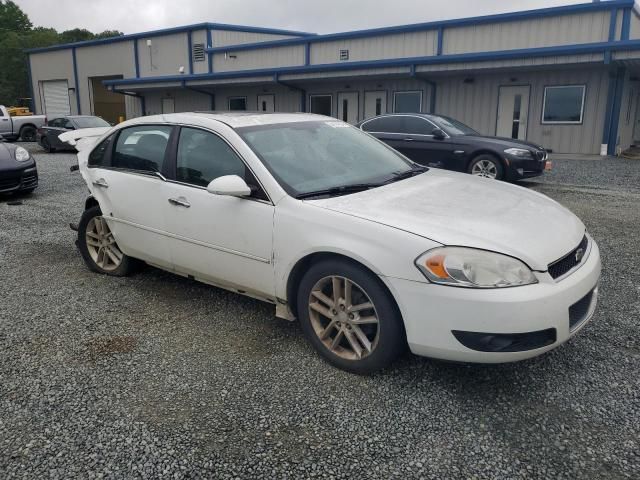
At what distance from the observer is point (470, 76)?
18.3 meters

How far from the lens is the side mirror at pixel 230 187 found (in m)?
3.46

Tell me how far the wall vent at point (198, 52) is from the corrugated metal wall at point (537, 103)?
1486cm

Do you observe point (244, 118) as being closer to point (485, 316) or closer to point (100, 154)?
point (100, 154)

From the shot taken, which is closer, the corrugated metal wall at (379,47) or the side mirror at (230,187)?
the side mirror at (230,187)

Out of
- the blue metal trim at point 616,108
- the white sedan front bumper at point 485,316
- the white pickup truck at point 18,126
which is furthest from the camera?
the white pickup truck at point 18,126

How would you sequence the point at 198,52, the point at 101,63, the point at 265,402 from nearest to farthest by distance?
the point at 265,402 → the point at 198,52 → the point at 101,63

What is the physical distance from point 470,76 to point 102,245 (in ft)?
52.8

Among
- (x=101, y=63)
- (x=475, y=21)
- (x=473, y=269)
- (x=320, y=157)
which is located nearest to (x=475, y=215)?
(x=473, y=269)

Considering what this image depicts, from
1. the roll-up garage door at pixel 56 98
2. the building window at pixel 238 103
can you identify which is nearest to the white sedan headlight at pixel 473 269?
the building window at pixel 238 103

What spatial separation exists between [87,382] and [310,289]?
142cm

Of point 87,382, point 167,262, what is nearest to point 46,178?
point 167,262

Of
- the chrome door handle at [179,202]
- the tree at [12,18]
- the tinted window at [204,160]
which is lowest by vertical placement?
the chrome door handle at [179,202]

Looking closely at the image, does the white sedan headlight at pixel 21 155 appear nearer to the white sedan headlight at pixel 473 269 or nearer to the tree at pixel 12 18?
the white sedan headlight at pixel 473 269

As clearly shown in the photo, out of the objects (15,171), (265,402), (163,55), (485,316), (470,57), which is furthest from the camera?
(163,55)
